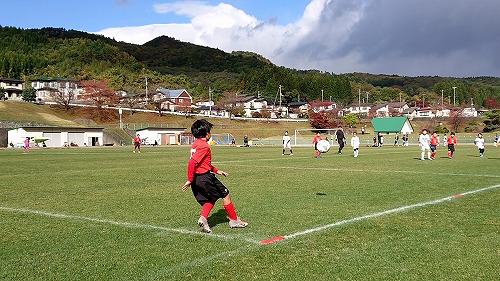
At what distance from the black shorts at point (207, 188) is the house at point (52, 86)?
371ft

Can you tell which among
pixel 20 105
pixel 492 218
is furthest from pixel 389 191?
pixel 20 105

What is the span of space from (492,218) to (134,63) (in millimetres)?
157904

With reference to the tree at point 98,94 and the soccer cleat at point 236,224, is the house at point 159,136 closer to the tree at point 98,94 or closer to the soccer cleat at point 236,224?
the tree at point 98,94

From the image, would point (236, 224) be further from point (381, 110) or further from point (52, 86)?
point (381, 110)

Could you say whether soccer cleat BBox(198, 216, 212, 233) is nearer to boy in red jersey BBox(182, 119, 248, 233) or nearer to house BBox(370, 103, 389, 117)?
boy in red jersey BBox(182, 119, 248, 233)

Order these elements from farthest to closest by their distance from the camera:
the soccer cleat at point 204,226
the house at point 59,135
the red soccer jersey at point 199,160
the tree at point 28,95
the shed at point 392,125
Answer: the tree at point 28,95, the house at point 59,135, the shed at point 392,125, the red soccer jersey at point 199,160, the soccer cleat at point 204,226

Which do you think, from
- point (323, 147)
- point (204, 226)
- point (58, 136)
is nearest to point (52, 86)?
point (58, 136)

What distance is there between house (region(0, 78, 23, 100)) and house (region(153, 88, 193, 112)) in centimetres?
3169

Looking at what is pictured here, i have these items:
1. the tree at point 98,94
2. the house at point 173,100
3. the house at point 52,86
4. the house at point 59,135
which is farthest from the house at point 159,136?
the house at point 52,86

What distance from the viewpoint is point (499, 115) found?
9944 centimetres

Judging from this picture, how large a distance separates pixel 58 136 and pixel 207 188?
69501 millimetres

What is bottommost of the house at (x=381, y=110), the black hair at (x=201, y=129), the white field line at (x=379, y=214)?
the white field line at (x=379, y=214)

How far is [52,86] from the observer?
118250 millimetres

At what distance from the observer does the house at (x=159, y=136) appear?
82.2 meters
